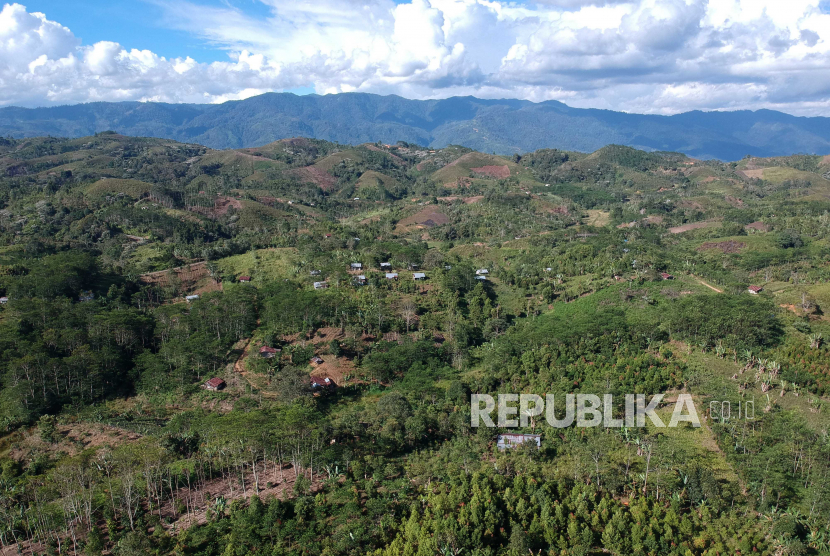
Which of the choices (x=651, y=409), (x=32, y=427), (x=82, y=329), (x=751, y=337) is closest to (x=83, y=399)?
(x=32, y=427)

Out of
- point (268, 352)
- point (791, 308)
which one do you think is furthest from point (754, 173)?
point (268, 352)

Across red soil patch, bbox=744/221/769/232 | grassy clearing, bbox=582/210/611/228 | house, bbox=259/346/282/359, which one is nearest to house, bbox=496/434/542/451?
house, bbox=259/346/282/359

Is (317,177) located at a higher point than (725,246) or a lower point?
higher

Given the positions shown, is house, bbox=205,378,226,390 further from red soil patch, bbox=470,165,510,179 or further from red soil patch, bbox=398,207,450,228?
red soil patch, bbox=470,165,510,179

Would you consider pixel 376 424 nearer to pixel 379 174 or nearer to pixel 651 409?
pixel 651 409

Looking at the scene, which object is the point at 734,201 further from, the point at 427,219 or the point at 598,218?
the point at 427,219
